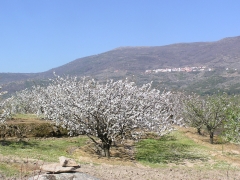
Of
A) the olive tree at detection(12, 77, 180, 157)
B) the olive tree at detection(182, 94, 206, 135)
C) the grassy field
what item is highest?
the olive tree at detection(12, 77, 180, 157)

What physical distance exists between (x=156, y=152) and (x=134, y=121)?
6.27 metres

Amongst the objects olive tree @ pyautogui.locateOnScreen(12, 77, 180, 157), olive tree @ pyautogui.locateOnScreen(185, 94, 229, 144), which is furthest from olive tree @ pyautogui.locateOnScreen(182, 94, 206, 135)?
olive tree @ pyautogui.locateOnScreen(12, 77, 180, 157)

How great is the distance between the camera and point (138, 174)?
581 inches

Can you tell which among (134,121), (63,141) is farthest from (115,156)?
(63,141)

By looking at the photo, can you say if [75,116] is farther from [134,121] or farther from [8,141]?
[8,141]

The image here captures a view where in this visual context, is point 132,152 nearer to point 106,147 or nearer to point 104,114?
point 106,147

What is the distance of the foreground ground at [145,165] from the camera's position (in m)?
14.6

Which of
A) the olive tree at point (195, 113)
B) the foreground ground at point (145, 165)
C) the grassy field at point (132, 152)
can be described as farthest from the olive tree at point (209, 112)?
the grassy field at point (132, 152)

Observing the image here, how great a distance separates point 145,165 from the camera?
63.2 feet

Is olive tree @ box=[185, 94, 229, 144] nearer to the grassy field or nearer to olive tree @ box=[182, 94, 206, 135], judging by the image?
olive tree @ box=[182, 94, 206, 135]

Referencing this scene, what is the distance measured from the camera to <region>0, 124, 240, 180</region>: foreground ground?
47.8 feet

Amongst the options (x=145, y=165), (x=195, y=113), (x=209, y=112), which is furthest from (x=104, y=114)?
(x=195, y=113)

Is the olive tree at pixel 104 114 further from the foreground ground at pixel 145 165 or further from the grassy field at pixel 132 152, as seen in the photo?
the grassy field at pixel 132 152

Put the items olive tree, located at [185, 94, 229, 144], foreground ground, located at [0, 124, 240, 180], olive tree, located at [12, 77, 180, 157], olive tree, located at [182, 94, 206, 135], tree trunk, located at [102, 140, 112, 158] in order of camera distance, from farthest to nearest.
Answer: olive tree, located at [182, 94, 206, 135]
olive tree, located at [185, 94, 229, 144]
tree trunk, located at [102, 140, 112, 158]
olive tree, located at [12, 77, 180, 157]
foreground ground, located at [0, 124, 240, 180]
